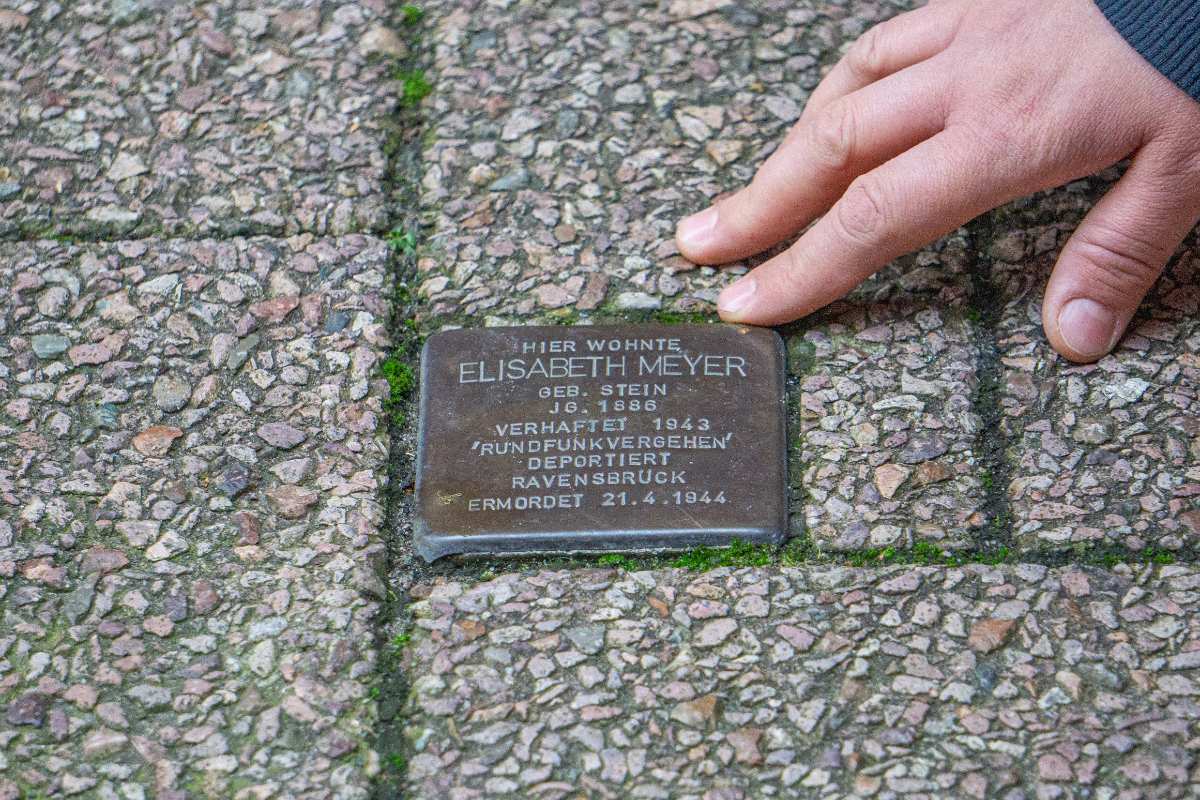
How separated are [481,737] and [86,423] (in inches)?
26.8

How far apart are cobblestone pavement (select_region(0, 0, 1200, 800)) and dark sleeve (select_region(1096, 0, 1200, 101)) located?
33 centimetres

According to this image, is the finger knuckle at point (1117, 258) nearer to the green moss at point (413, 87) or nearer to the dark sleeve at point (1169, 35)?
the dark sleeve at point (1169, 35)

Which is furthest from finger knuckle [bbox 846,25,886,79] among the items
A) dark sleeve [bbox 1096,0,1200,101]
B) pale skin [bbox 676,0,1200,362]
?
dark sleeve [bbox 1096,0,1200,101]

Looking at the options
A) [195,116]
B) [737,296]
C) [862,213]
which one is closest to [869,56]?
[862,213]

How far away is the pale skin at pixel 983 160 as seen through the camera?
5.00ft

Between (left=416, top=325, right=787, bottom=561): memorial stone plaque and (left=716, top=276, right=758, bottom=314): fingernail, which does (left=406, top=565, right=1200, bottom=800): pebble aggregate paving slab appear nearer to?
(left=416, top=325, right=787, bottom=561): memorial stone plaque

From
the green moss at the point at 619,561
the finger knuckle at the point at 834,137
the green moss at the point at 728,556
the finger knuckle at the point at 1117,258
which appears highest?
the finger knuckle at the point at 834,137

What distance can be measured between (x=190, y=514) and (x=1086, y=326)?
115 cm

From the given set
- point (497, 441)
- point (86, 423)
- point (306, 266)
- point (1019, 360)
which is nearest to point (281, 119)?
point (306, 266)

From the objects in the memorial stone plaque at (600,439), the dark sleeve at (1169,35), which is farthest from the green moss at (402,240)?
the dark sleeve at (1169,35)

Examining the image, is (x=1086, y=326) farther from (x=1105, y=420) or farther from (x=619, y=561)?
(x=619, y=561)

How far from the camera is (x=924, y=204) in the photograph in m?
1.59

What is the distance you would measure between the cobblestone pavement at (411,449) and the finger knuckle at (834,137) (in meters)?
0.19

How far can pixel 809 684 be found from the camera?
4.59ft
